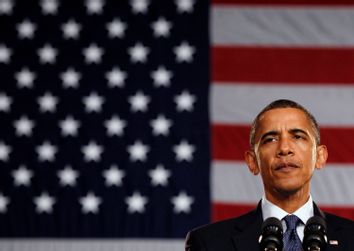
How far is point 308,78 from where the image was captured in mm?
3707

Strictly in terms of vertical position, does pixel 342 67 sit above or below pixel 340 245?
above

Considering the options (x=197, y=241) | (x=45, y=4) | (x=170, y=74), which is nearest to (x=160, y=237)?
(x=170, y=74)

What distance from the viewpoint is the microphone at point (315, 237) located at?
138cm

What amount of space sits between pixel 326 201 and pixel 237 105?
0.66m

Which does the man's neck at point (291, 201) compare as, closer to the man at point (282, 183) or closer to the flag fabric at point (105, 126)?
the man at point (282, 183)

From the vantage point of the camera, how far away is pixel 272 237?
4.51ft

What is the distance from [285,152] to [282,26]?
→ 219 cm

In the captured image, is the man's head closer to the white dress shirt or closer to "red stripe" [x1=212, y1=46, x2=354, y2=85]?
the white dress shirt

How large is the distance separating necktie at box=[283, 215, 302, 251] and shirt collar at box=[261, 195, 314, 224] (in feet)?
0.05

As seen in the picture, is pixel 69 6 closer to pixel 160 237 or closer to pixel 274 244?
pixel 160 237

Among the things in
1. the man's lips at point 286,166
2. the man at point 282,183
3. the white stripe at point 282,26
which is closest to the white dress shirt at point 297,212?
the man at point 282,183

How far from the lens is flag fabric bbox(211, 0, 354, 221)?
365 centimetres

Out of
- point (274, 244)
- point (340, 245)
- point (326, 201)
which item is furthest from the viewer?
point (326, 201)

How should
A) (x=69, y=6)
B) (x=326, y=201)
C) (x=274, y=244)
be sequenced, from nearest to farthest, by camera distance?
(x=274, y=244), (x=326, y=201), (x=69, y=6)
